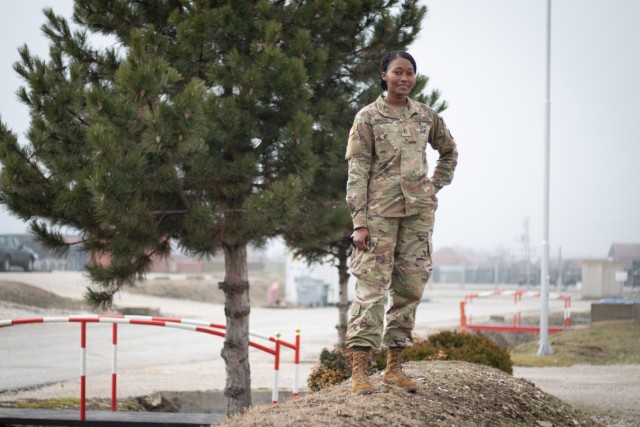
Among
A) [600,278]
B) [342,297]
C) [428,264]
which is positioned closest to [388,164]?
[428,264]

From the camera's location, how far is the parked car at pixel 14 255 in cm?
3728

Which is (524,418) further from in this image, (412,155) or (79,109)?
(79,109)

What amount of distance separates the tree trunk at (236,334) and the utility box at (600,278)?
2388 centimetres

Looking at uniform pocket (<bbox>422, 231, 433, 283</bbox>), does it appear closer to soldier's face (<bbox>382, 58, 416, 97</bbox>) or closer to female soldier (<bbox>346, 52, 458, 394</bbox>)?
female soldier (<bbox>346, 52, 458, 394</bbox>)

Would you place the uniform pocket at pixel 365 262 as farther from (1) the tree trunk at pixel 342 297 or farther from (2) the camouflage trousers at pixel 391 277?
(1) the tree trunk at pixel 342 297

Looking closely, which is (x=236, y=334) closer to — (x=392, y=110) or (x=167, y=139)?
(x=167, y=139)

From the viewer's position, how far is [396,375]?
6027mm

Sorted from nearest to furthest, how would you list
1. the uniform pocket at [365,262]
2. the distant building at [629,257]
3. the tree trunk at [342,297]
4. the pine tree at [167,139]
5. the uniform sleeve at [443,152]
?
the uniform pocket at [365,262]
the uniform sleeve at [443,152]
the pine tree at [167,139]
the tree trunk at [342,297]
the distant building at [629,257]

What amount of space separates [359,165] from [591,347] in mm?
14153

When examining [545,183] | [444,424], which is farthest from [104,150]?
[545,183]

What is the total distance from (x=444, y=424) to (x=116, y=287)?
518 centimetres

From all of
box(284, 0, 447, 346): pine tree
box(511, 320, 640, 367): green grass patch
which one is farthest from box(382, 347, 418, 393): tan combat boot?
box(511, 320, 640, 367): green grass patch

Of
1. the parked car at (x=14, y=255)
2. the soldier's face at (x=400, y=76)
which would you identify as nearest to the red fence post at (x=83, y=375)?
the soldier's face at (x=400, y=76)

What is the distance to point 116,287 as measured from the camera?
387 inches
